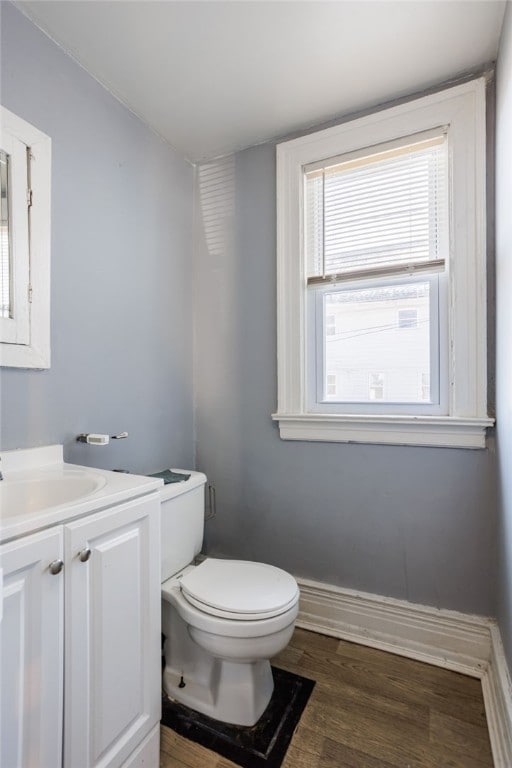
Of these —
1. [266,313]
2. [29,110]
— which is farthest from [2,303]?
[266,313]

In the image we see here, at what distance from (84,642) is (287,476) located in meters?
1.10

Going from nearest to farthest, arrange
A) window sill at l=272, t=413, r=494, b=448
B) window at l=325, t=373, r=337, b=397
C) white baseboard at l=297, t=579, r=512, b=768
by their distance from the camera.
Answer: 1. white baseboard at l=297, t=579, r=512, b=768
2. window sill at l=272, t=413, r=494, b=448
3. window at l=325, t=373, r=337, b=397

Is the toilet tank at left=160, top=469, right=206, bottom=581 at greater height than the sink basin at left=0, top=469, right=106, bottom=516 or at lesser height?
lesser

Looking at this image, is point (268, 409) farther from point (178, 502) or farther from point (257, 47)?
point (257, 47)

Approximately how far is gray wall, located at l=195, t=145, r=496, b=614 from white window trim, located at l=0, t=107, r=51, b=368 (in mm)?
855

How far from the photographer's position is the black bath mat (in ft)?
3.62

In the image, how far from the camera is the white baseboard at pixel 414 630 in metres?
1.34

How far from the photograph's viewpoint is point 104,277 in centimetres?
148

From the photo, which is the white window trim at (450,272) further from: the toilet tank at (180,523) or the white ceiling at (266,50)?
the toilet tank at (180,523)

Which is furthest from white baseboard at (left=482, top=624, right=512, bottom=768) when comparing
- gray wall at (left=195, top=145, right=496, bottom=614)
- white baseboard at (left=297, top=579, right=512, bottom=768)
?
gray wall at (left=195, top=145, right=496, bottom=614)

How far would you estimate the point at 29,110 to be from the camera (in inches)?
48.1

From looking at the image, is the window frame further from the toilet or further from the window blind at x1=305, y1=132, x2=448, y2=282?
the toilet

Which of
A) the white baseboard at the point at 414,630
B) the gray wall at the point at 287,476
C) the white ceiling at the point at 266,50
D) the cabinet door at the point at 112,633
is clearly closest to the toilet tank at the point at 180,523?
the cabinet door at the point at 112,633

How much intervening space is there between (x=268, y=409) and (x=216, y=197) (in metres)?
1.17
